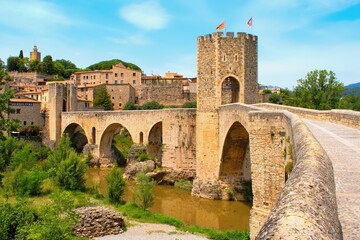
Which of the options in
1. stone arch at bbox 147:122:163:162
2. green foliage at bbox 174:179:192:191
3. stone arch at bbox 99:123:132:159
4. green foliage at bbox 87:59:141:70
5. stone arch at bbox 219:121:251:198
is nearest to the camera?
stone arch at bbox 219:121:251:198

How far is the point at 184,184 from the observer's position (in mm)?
28547

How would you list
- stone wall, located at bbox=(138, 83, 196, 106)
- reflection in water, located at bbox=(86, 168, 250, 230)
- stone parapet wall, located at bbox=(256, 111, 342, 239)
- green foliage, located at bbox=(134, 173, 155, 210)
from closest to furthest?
stone parapet wall, located at bbox=(256, 111, 342, 239), reflection in water, located at bbox=(86, 168, 250, 230), green foliage, located at bbox=(134, 173, 155, 210), stone wall, located at bbox=(138, 83, 196, 106)

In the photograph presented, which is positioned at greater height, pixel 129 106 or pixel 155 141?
pixel 129 106

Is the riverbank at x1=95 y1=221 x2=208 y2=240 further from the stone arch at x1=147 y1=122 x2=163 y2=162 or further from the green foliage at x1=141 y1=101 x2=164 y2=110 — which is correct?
the green foliage at x1=141 y1=101 x2=164 y2=110

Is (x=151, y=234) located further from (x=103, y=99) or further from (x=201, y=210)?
(x=103, y=99)

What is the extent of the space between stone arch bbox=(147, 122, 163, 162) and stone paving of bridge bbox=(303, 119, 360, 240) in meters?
26.7

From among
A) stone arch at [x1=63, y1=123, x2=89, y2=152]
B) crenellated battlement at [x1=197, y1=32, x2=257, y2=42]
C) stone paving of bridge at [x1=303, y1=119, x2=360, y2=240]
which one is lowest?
stone arch at [x1=63, y1=123, x2=89, y2=152]

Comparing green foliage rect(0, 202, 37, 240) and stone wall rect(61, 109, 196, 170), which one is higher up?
stone wall rect(61, 109, 196, 170)

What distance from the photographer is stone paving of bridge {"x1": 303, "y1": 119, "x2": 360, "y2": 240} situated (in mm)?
3482

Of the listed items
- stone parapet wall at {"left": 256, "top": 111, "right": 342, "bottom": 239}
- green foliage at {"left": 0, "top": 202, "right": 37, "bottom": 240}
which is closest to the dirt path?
green foliage at {"left": 0, "top": 202, "right": 37, "bottom": 240}

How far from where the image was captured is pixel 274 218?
8.50 feet

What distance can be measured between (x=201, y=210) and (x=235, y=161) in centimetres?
398

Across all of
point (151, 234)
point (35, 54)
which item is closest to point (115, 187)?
point (151, 234)

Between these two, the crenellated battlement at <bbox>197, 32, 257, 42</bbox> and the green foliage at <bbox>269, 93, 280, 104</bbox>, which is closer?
the crenellated battlement at <bbox>197, 32, 257, 42</bbox>
